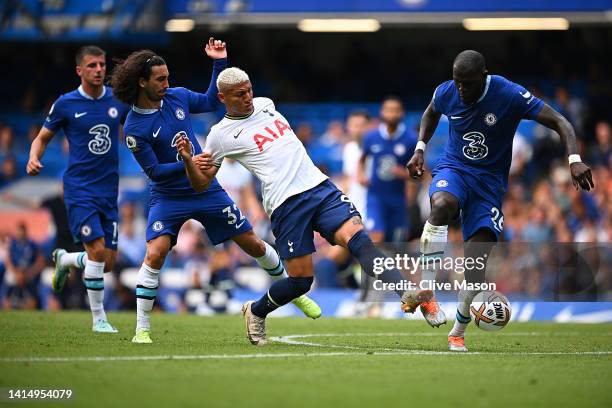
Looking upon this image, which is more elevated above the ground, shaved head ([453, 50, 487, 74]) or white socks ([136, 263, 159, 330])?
shaved head ([453, 50, 487, 74])

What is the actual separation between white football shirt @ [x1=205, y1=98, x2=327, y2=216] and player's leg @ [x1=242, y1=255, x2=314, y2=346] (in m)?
0.54

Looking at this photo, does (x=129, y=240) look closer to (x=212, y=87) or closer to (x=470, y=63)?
(x=212, y=87)

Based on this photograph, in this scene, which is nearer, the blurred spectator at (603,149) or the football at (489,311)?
the football at (489,311)

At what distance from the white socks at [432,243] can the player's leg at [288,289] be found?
38.7 inches

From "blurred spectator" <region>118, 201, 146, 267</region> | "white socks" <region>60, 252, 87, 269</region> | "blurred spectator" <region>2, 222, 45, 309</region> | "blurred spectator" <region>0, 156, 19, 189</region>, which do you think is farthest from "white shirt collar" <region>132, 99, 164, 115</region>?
"blurred spectator" <region>0, 156, 19, 189</region>

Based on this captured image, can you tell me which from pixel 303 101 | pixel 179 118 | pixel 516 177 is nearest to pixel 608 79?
pixel 516 177

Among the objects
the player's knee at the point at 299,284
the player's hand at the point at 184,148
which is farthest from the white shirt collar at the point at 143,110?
the player's knee at the point at 299,284

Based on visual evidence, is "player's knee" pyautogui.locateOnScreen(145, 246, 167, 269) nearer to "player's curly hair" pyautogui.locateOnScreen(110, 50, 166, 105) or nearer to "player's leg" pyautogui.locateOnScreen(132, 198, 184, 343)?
"player's leg" pyautogui.locateOnScreen(132, 198, 184, 343)

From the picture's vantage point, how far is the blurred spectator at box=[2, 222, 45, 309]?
19.3 meters

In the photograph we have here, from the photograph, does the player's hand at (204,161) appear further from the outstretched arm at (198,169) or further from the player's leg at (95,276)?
the player's leg at (95,276)

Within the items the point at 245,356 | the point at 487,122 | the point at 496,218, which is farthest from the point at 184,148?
the point at 496,218

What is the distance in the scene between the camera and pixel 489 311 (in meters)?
9.42

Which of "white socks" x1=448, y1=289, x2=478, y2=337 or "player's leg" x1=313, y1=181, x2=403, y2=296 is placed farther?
"white socks" x1=448, y1=289, x2=478, y2=337

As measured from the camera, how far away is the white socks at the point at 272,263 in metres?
11.0
